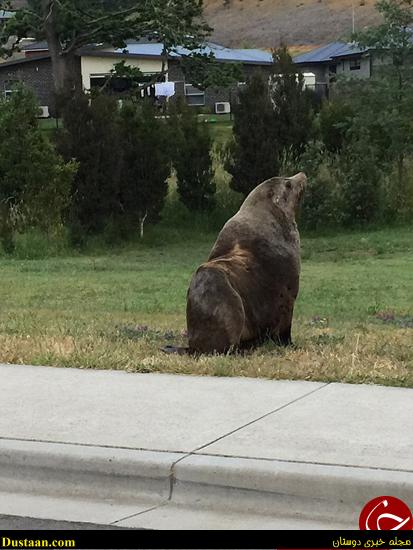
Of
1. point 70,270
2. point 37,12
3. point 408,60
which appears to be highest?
point 37,12

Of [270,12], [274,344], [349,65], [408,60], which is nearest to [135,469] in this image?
[274,344]

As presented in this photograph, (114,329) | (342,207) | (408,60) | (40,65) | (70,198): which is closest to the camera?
(114,329)

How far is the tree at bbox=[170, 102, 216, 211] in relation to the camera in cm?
2567

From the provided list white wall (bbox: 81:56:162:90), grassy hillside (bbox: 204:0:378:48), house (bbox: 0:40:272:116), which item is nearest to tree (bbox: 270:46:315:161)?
house (bbox: 0:40:272:116)

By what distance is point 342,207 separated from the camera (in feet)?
82.0

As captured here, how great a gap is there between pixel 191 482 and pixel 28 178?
58.1 feet

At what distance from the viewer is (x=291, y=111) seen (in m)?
25.7

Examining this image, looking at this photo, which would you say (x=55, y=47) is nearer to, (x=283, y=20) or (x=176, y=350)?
(x=176, y=350)

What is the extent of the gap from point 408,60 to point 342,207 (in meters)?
4.68

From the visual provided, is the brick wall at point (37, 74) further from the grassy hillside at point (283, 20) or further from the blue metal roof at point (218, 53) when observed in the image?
the grassy hillside at point (283, 20)

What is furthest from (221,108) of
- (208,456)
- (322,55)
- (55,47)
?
(208,456)

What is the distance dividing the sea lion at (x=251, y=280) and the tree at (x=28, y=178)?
14020mm

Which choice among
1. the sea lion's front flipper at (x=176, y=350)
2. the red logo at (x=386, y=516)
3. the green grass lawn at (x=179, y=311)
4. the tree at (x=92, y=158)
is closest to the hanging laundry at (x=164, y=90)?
the tree at (x=92, y=158)

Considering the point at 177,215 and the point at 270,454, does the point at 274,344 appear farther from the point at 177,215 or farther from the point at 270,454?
the point at 177,215
